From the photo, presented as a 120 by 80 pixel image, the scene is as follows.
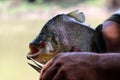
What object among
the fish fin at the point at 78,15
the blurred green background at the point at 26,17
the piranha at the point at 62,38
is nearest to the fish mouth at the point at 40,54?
the piranha at the point at 62,38

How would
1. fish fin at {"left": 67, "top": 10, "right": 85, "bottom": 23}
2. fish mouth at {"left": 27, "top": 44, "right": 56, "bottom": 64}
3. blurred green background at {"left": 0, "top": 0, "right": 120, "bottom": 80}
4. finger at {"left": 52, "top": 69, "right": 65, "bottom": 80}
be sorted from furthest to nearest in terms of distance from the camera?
blurred green background at {"left": 0, "top": 0, "right": 120, "bottom": 80}
fish fin at {"left": 67, "top": 10, "right": 85, "bottom": 23}
fish mouth at {"left": 27, "top": 44, "right": 56, "bottom": 64}
finger at {"left": 52, "top": 69, "right": 65, "bottom": 80}

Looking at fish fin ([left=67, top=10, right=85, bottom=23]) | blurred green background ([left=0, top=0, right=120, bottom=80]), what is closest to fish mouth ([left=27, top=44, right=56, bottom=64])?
fish fin ([left=67, top=10, right=85, bottom=23])

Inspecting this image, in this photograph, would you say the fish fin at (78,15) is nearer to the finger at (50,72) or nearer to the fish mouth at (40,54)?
the fish mouth at (40,54)

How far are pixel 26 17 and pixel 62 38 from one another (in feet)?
33.5

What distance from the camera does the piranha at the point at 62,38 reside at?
1.17 m

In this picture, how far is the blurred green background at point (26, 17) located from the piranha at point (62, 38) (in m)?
5.23

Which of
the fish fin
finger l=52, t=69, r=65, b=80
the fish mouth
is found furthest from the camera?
the fish fin

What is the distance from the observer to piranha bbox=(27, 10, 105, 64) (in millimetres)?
1168

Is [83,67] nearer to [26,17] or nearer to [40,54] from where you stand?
[40,54]

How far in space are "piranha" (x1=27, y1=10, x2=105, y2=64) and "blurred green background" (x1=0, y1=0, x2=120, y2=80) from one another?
206 inches

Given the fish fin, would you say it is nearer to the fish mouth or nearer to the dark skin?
the fish mouth

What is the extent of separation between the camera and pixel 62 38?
1.20 meters

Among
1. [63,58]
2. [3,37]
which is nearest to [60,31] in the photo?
[63,58]

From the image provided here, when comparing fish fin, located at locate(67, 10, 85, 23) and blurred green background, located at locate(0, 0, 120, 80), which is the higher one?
fish fin, located at locate(67, 10, 85, 23)
